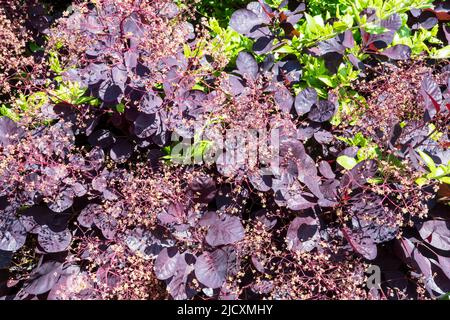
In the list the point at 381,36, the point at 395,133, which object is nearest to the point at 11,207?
Result: the point at 395,133

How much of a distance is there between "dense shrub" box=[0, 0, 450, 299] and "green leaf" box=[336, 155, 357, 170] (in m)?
0.01

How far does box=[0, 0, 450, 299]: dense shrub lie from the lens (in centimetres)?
149

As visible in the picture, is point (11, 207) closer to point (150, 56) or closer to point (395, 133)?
point (150, 56)

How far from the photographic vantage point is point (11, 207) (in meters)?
1.58

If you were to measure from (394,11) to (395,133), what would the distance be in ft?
1.69

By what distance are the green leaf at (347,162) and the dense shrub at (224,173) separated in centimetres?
1

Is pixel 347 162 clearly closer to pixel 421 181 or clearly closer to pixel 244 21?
pixel 421 181

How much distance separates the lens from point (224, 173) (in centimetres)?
148

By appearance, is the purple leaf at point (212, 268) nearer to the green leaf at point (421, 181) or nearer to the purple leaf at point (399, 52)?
the green leaf at point (421, 181)

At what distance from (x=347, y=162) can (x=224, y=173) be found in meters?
0.47

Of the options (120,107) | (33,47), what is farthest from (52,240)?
(33,47)

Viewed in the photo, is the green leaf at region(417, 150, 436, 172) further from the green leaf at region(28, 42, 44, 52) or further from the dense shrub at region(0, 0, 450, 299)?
the green leaf at region(28, 42, 44, 52)
